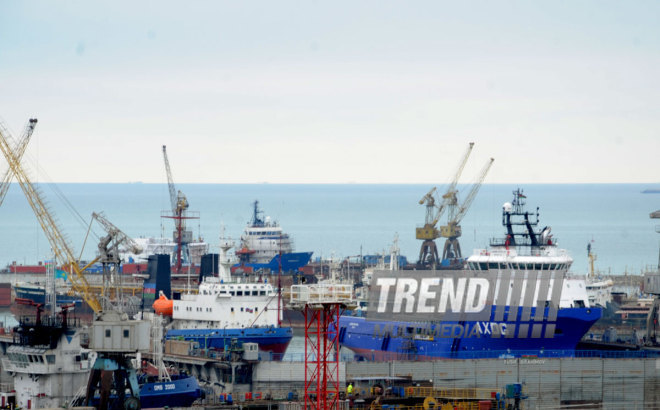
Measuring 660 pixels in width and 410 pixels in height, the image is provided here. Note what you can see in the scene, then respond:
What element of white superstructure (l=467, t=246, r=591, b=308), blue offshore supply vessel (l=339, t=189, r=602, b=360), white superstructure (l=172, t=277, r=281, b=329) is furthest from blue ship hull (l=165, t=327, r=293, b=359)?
white superstructure (l=467, t=246, r=591, b=308)

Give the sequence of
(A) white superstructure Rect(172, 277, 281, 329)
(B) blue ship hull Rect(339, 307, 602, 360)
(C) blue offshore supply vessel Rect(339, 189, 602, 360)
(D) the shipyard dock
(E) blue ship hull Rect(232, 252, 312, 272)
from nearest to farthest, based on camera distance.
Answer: (D) the shipyard dock < (B) blue ship hull Rect(339, 307, 602, 360) < (C) blue offshore supply vessel Rect(339, 189, 602, 360) < (A) white superstructure Rect(172, 277, 281, 329) < (E) blue ship hull Rect(232, 252, 312, 272)

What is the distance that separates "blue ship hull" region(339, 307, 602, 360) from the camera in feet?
215

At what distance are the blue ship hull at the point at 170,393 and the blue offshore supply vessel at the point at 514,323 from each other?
18596 mm

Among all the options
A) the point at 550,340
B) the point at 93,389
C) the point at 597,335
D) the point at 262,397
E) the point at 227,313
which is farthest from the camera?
the point at 597,335

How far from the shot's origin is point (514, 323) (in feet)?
218

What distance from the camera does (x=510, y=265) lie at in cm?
6819

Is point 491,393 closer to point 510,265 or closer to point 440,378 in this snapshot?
point 440,378

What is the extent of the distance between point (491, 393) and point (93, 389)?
18.7 meters

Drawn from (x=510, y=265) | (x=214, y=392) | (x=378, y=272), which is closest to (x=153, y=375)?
(x=214, y=392)

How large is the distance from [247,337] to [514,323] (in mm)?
15423

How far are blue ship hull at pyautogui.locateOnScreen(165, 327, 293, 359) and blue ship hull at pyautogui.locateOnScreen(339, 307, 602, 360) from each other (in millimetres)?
6524

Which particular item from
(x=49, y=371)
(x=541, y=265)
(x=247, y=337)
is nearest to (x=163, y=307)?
(x=247, y=337)

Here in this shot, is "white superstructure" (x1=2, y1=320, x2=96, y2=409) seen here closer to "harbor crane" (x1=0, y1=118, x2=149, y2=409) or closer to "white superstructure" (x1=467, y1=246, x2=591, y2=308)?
"harbor crane" (x1=0, y1=118, x2=149, y2=409)

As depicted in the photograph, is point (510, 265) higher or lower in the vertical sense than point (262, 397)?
higher
